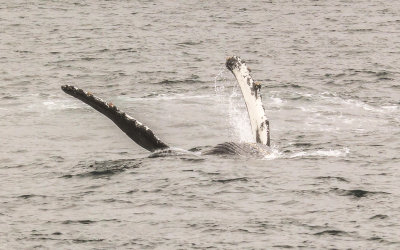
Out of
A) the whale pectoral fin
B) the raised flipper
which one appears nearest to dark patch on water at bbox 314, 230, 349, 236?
the whale pectoral fin

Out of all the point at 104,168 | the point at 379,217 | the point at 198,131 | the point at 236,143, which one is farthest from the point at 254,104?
the point at 379,217

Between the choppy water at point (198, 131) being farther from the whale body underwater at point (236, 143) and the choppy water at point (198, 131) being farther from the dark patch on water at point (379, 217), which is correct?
the whale body underwater at point (236, 143)

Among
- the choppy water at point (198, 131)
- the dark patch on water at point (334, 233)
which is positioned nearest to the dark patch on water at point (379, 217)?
the choppy water at point (198, 131)

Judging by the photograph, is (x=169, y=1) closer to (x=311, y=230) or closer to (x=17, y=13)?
(x=17, y=13)

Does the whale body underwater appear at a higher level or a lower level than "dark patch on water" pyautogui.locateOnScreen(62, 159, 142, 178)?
higher

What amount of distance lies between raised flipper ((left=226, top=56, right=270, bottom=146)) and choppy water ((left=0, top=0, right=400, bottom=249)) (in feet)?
2.21

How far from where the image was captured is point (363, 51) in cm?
5588

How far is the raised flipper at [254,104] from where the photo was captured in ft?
99.0

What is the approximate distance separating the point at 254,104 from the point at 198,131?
236 inches

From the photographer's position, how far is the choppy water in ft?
78.2

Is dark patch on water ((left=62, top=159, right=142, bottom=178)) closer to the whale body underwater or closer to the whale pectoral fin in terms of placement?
the whale body underwater

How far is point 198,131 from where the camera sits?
36156 millimetres

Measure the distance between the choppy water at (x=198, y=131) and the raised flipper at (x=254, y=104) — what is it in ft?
2.21

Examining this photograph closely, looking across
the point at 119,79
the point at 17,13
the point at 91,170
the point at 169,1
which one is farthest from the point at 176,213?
the point at 169,1
